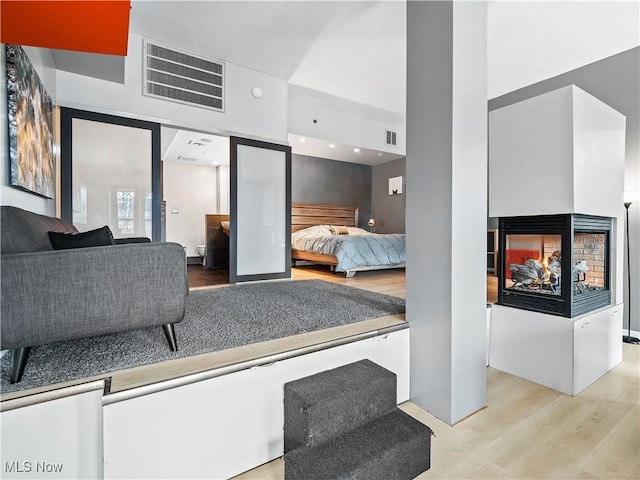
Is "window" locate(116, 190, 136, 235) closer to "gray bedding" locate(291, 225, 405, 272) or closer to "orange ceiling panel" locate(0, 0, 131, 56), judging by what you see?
"orange ceiling panel" locate(0, 0, 131, 56)

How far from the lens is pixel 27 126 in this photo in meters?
1.84

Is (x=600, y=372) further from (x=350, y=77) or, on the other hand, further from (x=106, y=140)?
(x=106, y=140)

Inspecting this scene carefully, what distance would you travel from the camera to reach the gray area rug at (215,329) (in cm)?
119

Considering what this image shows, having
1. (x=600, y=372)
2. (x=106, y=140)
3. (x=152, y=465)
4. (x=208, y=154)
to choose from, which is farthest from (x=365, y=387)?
(x=208, y=154)

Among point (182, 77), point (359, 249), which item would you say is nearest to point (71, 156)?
point (182, 77)

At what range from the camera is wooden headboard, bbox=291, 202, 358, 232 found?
6535mm

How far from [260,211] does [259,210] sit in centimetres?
2

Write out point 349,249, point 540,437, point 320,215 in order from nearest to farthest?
point 540,437, point 349,249, point 320,215

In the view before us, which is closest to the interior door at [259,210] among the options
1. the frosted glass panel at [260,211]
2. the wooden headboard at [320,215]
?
the frosted glass panel at [260,211]

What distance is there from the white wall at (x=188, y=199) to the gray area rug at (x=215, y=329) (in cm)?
452

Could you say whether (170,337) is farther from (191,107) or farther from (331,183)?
(331,183)

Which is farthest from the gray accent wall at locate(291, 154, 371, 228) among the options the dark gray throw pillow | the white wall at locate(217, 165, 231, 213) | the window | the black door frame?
the dark gray throw pillow

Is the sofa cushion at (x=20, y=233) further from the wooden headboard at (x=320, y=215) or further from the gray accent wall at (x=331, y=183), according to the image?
the gray accent wall at (x=331, y=183)

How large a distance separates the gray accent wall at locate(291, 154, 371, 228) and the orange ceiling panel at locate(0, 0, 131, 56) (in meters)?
5.39
